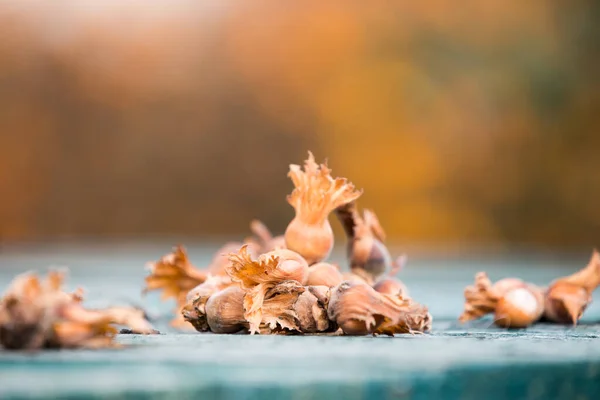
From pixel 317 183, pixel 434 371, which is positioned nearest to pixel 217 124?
pixel 317 183

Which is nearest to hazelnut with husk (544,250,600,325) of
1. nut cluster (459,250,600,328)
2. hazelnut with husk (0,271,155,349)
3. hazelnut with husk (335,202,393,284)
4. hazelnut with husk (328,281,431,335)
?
nut cluster (459,250,600,328)

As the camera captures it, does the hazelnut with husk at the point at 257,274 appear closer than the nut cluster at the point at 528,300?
Yes

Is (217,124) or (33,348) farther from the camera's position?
(217,124)

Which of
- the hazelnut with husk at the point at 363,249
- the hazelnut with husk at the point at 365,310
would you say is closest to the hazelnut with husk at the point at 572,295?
the hazelnut with husk at the point at 363,249

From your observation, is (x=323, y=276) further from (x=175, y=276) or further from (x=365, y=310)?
(x=175, y=276)

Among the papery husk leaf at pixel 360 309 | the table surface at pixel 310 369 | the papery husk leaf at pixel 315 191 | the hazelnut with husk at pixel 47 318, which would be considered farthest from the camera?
the papery husk leaf at pixel 315 191

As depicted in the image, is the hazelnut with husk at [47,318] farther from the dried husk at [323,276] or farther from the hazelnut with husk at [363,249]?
the hazelnut with husk at [363,249]

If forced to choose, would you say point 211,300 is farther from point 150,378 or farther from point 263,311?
point 150,378

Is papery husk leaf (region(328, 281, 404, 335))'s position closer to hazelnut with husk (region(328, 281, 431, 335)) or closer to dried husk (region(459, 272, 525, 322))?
hazelnut with husk (region(328, 281, 431, 335))
